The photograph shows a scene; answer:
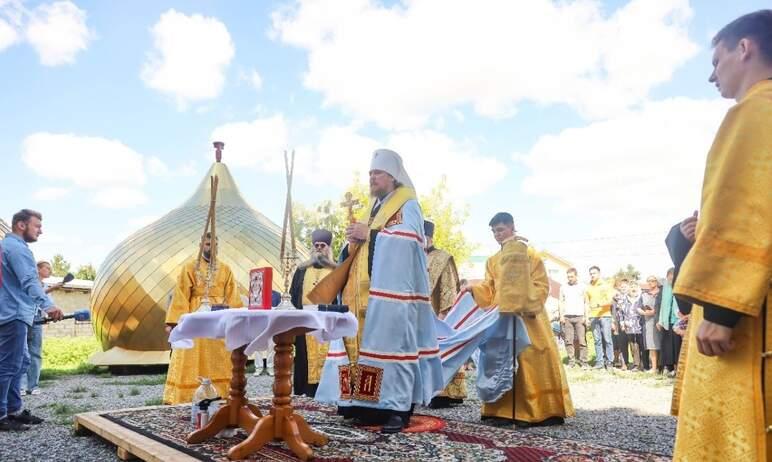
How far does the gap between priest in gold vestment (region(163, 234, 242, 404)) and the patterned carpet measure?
4.43ft

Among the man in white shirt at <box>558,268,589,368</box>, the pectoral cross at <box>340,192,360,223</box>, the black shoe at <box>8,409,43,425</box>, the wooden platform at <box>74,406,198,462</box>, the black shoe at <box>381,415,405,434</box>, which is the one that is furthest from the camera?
the man in white shirt at <box>558,268,589,368</box>

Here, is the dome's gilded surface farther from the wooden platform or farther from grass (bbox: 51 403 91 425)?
the wooden platform

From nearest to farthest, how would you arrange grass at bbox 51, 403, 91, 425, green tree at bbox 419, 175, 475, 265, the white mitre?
the white mitre, grass at bbox 51, 403, 91, 425, green tree at bbox 419, 175, 475, 265

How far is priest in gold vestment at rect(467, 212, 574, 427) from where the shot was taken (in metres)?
5.70

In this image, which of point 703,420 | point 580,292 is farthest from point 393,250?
point 580,292

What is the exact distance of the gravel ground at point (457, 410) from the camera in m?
4.89

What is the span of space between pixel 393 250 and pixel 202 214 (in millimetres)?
10170

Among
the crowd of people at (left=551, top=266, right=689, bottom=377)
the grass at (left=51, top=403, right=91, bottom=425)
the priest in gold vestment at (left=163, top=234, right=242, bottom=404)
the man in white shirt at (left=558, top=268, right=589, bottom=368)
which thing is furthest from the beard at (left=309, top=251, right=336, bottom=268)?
the crowd of people at (left=551, top=266, right=689, bottom=377)

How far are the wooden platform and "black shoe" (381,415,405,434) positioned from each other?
63.2 inches

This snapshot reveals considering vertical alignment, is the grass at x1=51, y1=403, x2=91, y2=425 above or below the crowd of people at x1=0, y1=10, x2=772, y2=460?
below

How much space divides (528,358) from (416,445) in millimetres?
1898

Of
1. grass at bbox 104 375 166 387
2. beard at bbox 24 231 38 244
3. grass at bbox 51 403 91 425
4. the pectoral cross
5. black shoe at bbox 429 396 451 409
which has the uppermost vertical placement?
the pectoral cross

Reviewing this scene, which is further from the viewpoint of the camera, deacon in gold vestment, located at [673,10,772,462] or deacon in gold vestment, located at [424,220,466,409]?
deacon in gold vestment, located at [424,220,466,409]

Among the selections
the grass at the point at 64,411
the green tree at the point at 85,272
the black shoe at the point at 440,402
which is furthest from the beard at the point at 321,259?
the green tree at the point at 85,272
